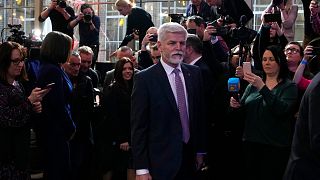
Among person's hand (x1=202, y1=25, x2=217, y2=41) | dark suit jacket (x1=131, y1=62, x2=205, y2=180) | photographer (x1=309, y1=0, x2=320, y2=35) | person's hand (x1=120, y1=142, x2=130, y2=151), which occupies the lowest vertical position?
person's hand (x1=120, y1=142, x2=130, y2=151)

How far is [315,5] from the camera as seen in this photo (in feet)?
17.3

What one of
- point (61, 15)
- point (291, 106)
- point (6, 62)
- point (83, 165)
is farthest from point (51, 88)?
point (61, 15)

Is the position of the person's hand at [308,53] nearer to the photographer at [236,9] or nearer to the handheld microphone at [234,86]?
the handheld microphone at [234,86]

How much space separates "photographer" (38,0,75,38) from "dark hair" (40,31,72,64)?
318 cm

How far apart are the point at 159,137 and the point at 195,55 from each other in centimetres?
150

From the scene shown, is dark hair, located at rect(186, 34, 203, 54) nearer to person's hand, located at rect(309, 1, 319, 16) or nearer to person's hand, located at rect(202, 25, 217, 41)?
person's hand, located at rect(202, 25, 217, 41)

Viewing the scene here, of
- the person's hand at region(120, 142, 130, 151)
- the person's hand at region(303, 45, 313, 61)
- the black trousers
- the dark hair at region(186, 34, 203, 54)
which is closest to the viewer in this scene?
the black trousers

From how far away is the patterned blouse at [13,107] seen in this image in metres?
4.11

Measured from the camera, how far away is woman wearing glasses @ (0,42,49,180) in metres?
4.11

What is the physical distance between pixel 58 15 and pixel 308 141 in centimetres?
584

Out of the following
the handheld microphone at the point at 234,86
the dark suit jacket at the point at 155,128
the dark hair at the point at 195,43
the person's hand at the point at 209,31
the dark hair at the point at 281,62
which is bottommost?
the dark suit jacket at the point at 155,128

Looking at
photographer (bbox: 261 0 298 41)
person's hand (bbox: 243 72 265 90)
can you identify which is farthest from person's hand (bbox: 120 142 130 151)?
photographer (bbox: 261 0 298 41)

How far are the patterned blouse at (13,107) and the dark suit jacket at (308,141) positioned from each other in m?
2.36

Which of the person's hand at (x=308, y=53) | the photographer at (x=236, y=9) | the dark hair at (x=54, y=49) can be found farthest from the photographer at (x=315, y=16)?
the dark hair at (x=54, y=49)
